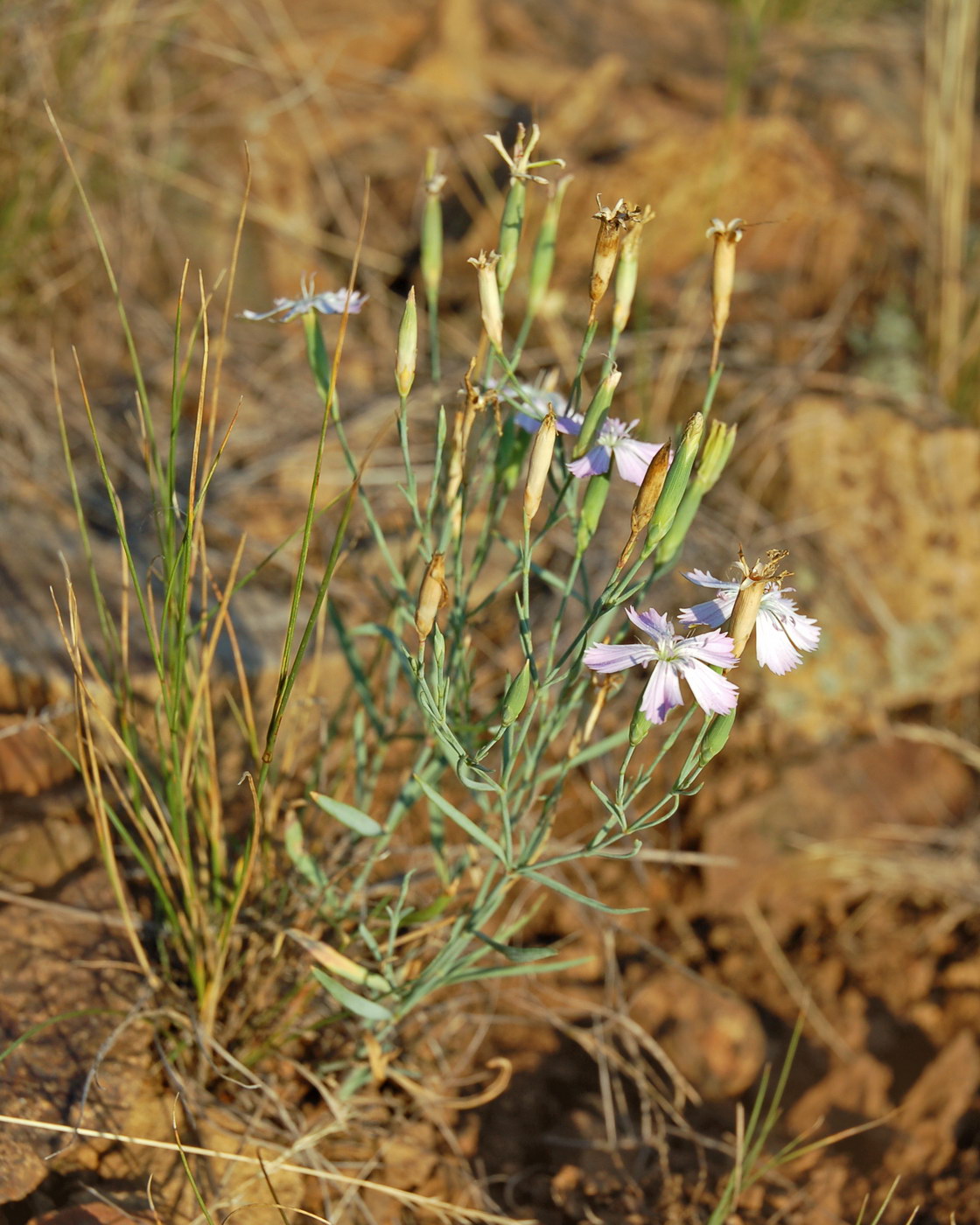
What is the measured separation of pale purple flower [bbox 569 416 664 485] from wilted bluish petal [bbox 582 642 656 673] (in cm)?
23

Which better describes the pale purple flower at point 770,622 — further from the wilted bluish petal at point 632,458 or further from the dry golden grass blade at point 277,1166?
the dry golden grass blade at point 277,1166

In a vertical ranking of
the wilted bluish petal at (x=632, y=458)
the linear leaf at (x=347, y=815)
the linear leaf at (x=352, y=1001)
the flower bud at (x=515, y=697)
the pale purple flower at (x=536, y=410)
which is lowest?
the linear leaf at (x=352, y=1001)

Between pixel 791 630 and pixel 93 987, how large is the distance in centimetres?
104

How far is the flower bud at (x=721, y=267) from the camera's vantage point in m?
1.22

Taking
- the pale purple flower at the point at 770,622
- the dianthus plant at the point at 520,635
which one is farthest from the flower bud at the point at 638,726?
the pale purple flower at the point at 770,622

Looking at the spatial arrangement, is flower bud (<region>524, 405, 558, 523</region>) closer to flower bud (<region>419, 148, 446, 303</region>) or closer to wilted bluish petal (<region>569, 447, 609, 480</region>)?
wilted bluish petal (<region>569, 447, 609, 480</region>)

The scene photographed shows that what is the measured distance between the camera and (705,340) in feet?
9.95

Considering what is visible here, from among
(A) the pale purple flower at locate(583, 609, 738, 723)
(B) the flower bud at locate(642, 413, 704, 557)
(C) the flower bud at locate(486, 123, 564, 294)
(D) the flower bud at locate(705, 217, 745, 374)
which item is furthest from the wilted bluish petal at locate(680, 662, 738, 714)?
(C) the flower bud at locate(486, 123, 564, 294)

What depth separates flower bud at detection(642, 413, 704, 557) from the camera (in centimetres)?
104

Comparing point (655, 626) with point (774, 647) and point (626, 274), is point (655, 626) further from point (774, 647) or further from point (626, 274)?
point (626, 274)

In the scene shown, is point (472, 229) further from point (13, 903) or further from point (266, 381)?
point (13, 903)

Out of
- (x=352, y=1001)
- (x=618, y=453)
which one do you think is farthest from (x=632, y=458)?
(x=352, y=1001)

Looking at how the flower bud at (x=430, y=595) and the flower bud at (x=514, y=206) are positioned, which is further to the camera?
the flower bud at (x=514, y=206)

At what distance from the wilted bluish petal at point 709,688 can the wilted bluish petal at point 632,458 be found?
27 centimetres
